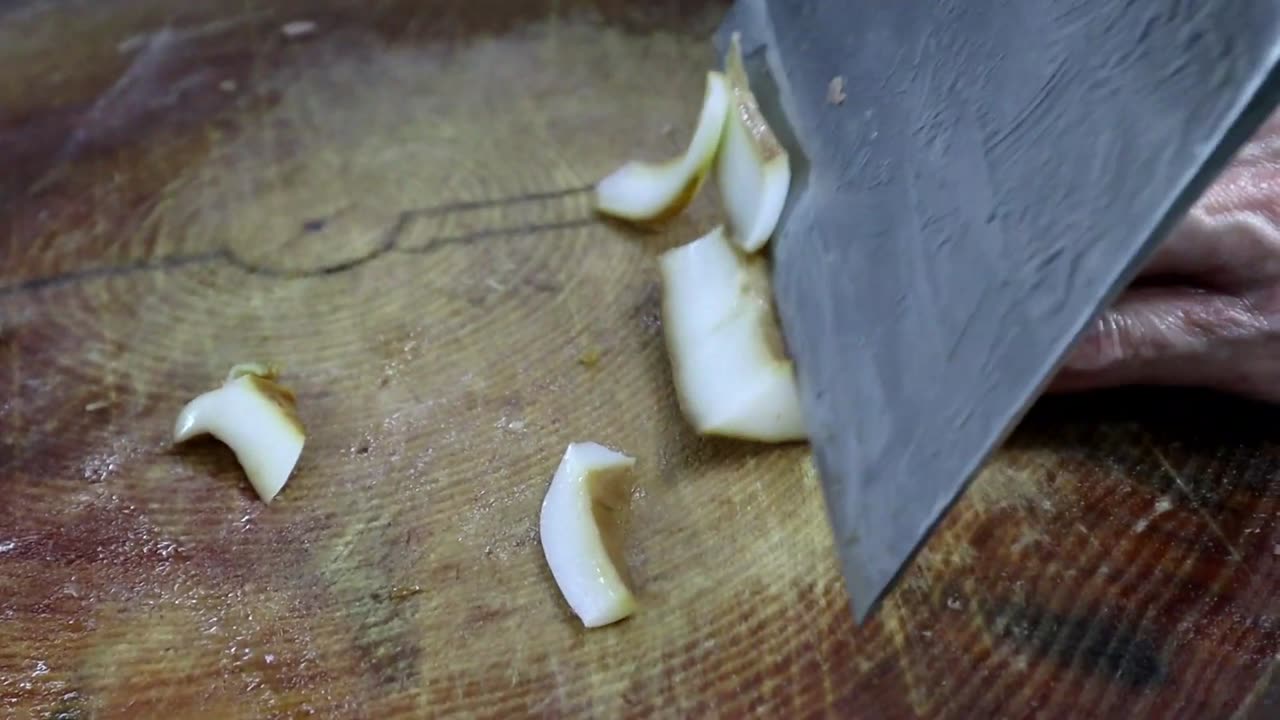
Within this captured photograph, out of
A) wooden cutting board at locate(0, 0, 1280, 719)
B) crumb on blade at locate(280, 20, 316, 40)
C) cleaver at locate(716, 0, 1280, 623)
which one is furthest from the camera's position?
crumb on blade at locate(280, 20, 316, 40)

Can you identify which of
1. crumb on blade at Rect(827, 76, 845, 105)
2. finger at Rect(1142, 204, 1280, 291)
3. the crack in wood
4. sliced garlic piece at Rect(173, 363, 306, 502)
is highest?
crumb on blade at Rect(827, 76, 845, 105)

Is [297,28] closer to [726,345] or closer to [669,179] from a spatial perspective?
[669,179]

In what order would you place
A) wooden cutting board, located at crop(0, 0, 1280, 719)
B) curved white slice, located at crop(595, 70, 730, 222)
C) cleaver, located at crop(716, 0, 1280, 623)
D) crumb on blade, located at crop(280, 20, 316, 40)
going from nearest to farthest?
cleaver, located at crop(716, 0, 1280, 623), wooden cutting board, located at crop(0, 0, 1280, 719), curved white slice, located at crop(595, 70, 730, 222), crumb on blade, located at crop(280, 20, 316, 40)

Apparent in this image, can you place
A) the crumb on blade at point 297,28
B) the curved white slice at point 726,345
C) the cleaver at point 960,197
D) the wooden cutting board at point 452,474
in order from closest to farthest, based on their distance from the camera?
the cleaver at point 960,197
the wooden cutting board at point 452,474
the curved white slice at point 726,345
the crumb on blade at point 297,28

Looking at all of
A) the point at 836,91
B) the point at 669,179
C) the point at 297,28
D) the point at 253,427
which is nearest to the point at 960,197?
the point at 836,91

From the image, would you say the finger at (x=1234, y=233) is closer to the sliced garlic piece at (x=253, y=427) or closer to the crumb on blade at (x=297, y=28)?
the sliced garlic piece at (x=253, y=427)

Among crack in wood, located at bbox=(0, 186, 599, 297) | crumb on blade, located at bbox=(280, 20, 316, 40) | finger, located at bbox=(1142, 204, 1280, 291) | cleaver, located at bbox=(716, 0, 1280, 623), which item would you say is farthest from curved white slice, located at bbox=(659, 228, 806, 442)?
crumb on blade, located at bbox=(280, 20, 316, 40)

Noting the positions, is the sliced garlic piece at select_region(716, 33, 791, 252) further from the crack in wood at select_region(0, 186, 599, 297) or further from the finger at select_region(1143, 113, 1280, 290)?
the finger at select_region(1143, 113, 1280, 290)

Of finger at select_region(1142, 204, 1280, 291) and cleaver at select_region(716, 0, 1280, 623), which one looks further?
finger at select_region(1142, 204, 1280, 291)

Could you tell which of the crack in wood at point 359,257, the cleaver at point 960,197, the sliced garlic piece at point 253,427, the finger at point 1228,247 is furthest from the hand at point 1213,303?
the sliced garlic piece at point 253,427
